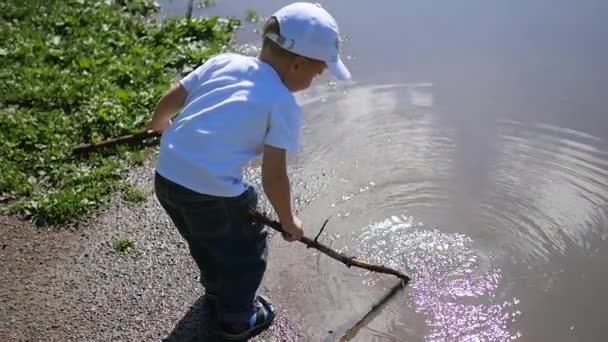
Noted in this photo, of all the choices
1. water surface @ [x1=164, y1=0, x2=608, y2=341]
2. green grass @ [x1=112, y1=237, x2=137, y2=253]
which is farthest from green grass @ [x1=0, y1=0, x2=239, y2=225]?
water surface @ [x1=164, y1=0, x2=608, y2=341]

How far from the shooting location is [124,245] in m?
3.89

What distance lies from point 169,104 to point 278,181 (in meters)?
0.65

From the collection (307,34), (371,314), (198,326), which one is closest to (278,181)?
(307,34)

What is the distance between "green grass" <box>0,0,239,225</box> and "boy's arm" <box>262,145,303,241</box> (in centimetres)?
168

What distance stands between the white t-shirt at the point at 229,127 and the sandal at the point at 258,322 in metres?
0.75

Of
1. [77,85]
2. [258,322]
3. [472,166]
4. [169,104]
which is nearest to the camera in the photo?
[169,104]

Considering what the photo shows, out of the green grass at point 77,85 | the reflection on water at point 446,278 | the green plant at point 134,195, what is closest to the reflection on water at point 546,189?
the reflection on water at point 446,278

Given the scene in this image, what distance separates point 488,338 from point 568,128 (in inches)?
98.6

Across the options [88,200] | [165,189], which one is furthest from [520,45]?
[165,189]

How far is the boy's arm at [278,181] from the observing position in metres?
2.73

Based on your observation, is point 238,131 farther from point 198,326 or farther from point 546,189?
point 546,189

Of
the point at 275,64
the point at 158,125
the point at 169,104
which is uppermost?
the point at 275,64

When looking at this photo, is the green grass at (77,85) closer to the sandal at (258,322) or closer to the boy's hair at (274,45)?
the sandal at (258,322)

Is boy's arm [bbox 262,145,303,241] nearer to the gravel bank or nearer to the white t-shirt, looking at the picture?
the white t-shirt
